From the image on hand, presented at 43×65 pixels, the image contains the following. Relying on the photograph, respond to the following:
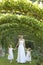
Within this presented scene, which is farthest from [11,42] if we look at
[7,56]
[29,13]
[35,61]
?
[29,13]

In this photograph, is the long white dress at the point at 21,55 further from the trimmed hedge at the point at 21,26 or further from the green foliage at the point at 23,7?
the green foliage at the point at 23,7

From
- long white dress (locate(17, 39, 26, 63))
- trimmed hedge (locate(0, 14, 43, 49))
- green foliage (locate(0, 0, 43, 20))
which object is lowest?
long white dress (locate(17, 39, 26, 63))

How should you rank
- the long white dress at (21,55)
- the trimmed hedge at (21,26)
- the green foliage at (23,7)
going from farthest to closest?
the long white dress at (21,55) < the green foliage at (23,7) < the trimmed hedge at (21,26)

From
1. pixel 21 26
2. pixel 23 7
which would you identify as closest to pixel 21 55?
pixel 21 26

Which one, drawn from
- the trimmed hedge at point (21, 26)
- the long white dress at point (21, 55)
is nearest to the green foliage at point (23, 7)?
the trimmed hedge at point (21, 26)

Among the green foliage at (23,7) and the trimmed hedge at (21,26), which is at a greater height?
the green foliage at (23,7)

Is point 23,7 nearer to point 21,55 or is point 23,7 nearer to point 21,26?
point 21,26

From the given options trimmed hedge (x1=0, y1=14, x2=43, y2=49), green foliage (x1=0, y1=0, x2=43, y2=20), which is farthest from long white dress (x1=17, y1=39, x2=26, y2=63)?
green foliage (x1=0, y1=0, x2=43, y2=20)

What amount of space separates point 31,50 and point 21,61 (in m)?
0.57

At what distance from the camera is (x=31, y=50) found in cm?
864

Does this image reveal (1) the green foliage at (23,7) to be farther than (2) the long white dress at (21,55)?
No

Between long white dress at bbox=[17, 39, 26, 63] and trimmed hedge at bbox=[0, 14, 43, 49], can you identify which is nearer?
trimmed hedge at bbox=[0, 14, 43, 49]

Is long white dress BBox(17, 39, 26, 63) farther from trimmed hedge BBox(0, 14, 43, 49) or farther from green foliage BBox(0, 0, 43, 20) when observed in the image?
green foliage BBox(0, 0, 43, 20)

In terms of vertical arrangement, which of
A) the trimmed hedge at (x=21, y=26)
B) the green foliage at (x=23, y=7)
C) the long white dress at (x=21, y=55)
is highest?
the green foliage at (x=23, y=7)
